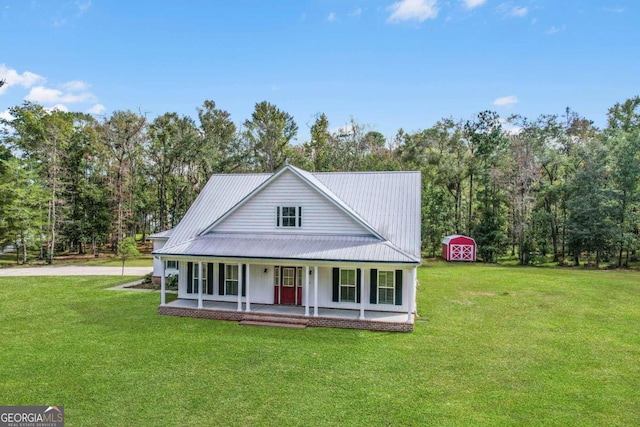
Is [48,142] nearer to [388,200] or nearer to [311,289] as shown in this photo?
[311,289]

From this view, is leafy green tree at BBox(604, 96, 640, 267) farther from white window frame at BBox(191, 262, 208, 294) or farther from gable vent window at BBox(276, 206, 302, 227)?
white window frame at BBox(191, 262, 208, 294)

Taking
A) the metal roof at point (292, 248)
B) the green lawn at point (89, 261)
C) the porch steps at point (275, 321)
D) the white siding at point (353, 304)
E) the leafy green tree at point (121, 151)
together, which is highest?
the leafy green tree at point (121, 151)

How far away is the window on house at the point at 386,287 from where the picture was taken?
617 inches

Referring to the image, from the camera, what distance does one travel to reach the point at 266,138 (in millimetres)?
41531

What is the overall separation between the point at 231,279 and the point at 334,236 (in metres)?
4.85

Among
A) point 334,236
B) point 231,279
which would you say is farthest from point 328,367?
point 231,279

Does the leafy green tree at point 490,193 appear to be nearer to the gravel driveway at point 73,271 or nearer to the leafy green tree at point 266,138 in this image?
the leafy green tree at point 266,138

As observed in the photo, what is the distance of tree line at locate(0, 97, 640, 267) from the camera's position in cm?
3206

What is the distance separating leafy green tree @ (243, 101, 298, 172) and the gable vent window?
82.0ft

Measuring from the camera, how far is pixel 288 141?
4306cm

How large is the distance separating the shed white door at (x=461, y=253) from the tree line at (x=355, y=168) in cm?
181

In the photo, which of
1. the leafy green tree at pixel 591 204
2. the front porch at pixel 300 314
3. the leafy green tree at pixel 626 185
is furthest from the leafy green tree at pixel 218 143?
the leafy green tree at pixel 626 185

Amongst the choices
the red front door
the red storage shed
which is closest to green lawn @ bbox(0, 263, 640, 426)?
the red front door

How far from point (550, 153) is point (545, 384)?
103 ft
